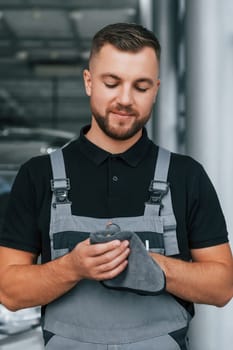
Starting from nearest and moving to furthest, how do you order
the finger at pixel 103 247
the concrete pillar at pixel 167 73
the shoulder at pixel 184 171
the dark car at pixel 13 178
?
the finger at pixel 103 247, the shoulder at pixel 184 171, the dark car at pixel 13 178, the concrete pillar at pixel 167 73

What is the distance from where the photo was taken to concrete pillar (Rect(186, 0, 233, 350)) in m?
3.07

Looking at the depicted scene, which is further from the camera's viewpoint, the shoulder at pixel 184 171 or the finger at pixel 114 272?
the shoulder at pixel 184 171

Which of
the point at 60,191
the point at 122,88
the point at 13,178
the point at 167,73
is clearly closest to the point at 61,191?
the point at 60,191

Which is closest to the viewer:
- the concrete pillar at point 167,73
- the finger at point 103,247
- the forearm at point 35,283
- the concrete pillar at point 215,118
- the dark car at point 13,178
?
the finger at point 103,247

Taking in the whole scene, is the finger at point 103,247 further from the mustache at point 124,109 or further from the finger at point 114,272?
the mustache at point 124,109

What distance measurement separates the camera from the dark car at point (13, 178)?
3.53m

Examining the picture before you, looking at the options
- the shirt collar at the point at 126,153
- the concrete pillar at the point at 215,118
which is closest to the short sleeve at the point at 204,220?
the shirt collar at the point at 126,153

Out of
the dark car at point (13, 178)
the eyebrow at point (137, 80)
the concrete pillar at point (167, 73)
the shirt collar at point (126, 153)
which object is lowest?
the dark car at point (13, 178)

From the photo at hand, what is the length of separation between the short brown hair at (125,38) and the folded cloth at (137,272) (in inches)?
13.8

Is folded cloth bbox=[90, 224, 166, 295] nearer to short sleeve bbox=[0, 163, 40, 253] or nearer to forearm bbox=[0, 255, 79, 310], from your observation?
forearm bbox=[0, 255, 79, 310]

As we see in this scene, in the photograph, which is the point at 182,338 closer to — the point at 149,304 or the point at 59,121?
the point at 149,304

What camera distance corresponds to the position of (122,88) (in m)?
1.45

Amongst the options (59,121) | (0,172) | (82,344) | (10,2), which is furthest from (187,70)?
(59,121)

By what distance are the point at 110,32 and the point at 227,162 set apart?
5.53 ft
